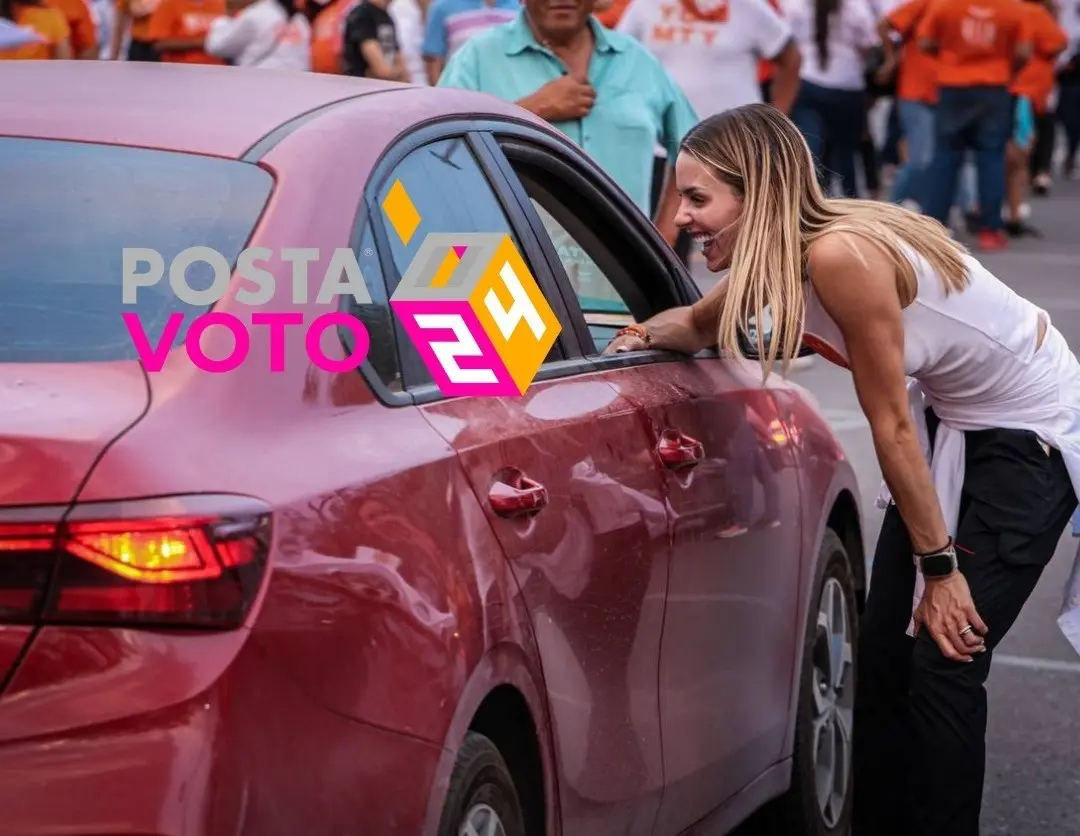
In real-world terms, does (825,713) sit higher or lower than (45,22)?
higher

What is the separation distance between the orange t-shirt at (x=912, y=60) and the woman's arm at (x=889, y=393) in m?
12.7

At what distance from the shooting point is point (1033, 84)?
64.2 ft

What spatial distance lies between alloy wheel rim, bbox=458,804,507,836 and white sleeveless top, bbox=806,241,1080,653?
142cm

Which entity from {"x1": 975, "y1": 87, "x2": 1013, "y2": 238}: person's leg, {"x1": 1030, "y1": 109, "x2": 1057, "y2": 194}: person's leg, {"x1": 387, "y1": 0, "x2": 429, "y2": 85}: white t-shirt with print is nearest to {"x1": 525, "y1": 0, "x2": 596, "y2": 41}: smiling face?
{"x1": 387, "y1": 0, "x2": 429, "y2": 85}: white t-shirt with print

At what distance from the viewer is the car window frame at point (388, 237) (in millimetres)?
3203

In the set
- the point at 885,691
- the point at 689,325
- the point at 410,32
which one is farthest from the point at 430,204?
the point at 410,32

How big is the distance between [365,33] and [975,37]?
14.5 ft

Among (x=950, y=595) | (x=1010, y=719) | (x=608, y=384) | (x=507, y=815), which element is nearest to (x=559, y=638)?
(x=507, y=815)

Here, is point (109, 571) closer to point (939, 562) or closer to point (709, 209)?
point (709, 209)

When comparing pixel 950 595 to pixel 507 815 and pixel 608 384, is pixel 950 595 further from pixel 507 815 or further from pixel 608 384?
pixel 507 815

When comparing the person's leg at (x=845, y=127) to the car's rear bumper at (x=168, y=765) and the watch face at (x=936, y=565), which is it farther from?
the car's rear bumper at (x=168, y=765)

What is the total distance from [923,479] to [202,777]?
2099mm

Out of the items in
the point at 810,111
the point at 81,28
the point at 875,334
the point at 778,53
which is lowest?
the point at 810,111

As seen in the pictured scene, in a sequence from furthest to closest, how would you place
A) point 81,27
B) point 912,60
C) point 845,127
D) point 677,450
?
point 912,60 < point 845,127 < point 81,27 < point 677,450
